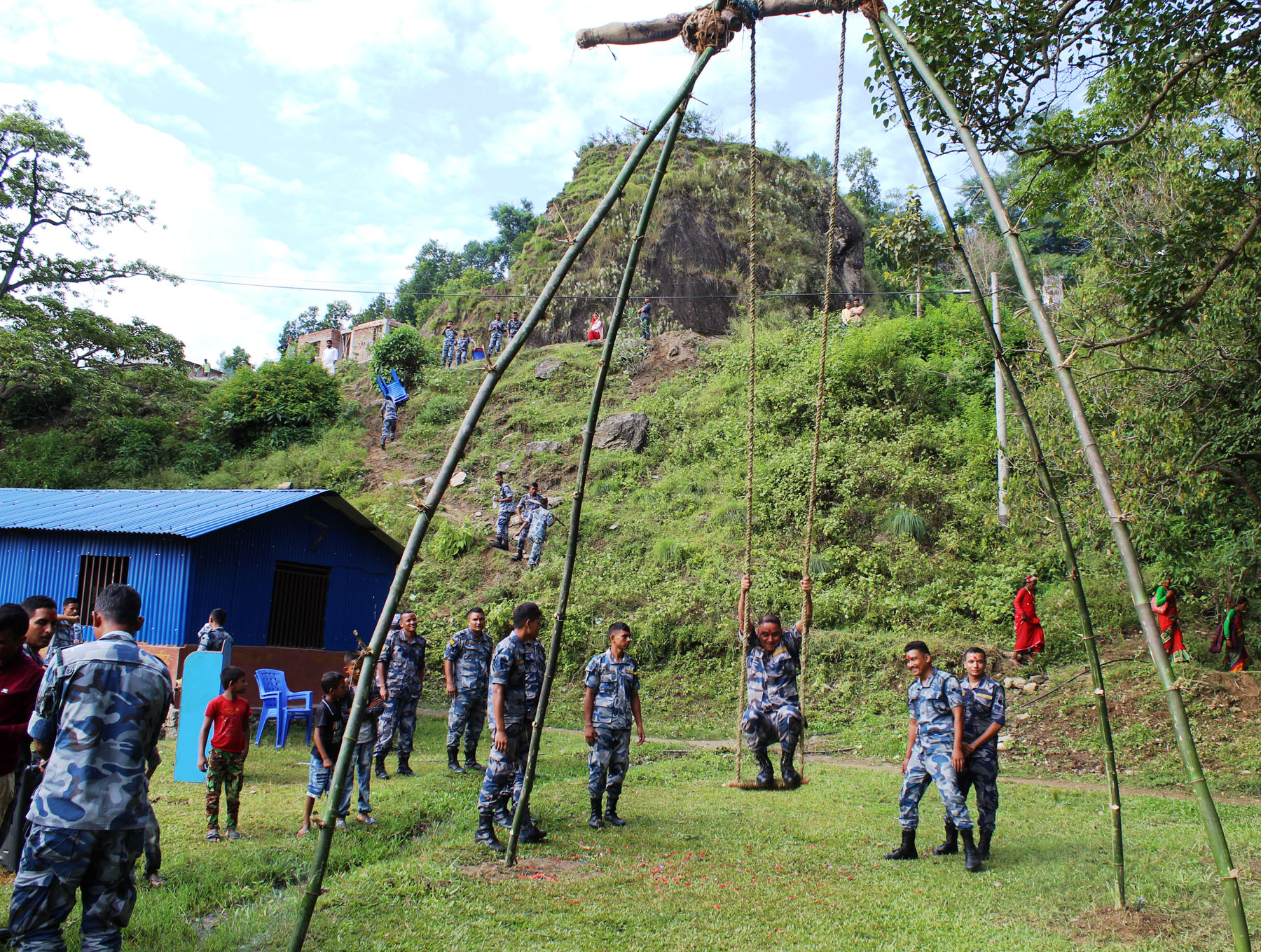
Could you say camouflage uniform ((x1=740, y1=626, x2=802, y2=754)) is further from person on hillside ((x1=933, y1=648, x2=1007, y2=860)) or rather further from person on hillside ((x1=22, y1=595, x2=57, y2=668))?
person on hillside ((x1=22, y1=595, x2=57, y2=668))

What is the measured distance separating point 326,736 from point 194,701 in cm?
276

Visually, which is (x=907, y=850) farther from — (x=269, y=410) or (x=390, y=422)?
(x=269, y=410)

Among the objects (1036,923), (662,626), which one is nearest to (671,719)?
(662,626)

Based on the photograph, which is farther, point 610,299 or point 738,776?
point 610,299

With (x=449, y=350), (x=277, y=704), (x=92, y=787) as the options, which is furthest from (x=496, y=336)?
(x=92, y=787)

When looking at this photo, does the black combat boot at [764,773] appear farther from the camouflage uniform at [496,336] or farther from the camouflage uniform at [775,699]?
the camouflage uniform at [496,336]

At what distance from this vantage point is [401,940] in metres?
4.75

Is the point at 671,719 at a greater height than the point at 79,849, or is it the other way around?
the point at 79,849

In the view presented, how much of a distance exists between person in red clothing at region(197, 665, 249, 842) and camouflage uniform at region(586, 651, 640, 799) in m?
2.83

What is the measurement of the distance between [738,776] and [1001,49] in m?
6.85

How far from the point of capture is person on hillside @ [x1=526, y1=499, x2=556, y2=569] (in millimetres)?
22031

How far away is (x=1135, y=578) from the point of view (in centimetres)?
384

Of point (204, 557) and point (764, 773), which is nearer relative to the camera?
point (764, 773)

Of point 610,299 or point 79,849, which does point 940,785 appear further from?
point 610,299
